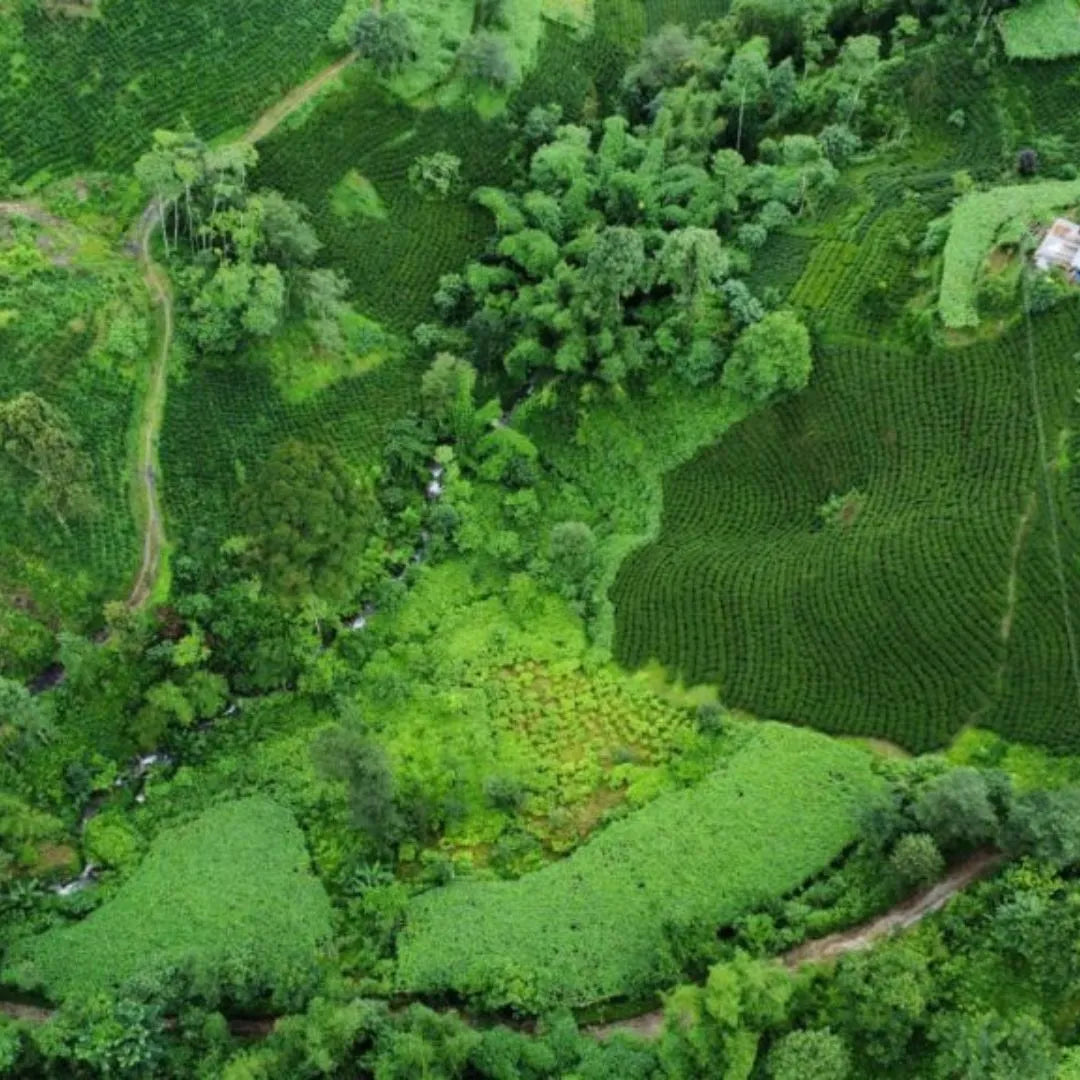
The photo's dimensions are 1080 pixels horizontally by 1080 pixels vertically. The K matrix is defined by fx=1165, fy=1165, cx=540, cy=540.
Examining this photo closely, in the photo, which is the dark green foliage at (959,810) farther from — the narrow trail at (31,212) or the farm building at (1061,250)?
the narrow trail at (31,212)

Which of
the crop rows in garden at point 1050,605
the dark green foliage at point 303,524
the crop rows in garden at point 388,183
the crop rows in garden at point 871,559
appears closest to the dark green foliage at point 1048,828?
the crop rows in garden at point 1050,605

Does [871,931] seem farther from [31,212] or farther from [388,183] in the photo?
[31,212]

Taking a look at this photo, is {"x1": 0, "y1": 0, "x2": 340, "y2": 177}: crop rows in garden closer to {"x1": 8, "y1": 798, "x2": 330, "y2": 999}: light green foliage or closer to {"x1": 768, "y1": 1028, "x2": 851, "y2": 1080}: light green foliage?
{"x1": 8, "y1": 798, "x2": 330, "y2": 999}: light green foliage

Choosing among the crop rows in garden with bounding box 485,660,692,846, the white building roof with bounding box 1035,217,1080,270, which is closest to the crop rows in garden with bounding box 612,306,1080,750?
the crop rows in garden with bounding box 485,660,692,846

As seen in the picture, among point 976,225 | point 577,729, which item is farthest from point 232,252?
point 976,225

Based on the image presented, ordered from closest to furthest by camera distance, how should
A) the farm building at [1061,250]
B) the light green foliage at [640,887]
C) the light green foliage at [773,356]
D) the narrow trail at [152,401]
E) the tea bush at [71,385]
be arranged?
the light green foliage at [640,887], the tea bush at [71,385], the narrow trail at [152,401], the farm building at [1061,250], the light green foliage at [773,356]

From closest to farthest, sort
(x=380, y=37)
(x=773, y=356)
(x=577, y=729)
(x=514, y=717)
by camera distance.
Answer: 1. (x=577, y=729)
2. (x=514, y=717)
3. (x=773, y=356)
4. (x=380, y=37)

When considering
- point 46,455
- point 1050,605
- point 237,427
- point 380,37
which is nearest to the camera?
point 1050,605
